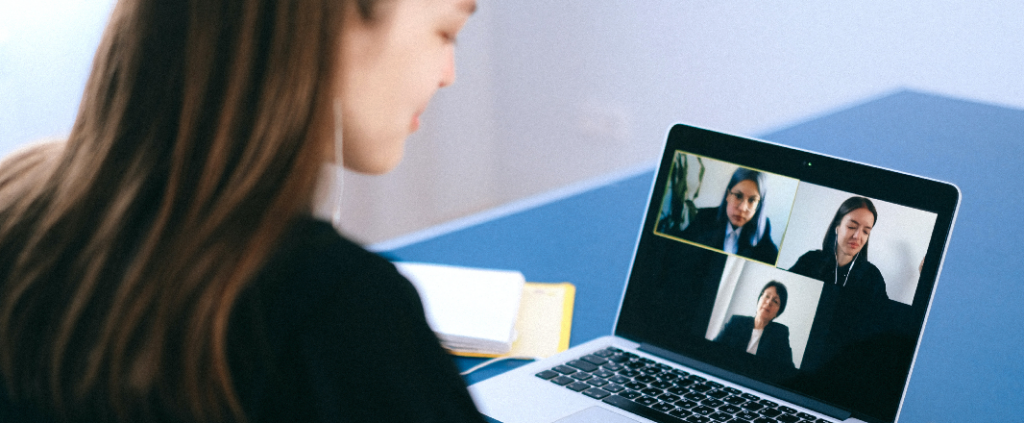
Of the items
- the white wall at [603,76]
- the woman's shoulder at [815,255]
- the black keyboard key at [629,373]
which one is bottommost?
the black keyboard key at [629,373]

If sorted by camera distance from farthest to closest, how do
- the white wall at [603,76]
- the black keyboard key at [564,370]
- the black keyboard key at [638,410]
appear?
1. the white wall at [603,76]
2. the black keyboard key at [564,370]
3. the black keyboard key at [638,410]

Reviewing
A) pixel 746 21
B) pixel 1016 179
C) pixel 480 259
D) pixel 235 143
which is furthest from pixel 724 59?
pixel 235 143

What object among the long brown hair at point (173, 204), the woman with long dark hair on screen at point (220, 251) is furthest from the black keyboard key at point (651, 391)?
the long brown hair at point (173, 204)

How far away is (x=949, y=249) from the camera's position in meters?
1.28

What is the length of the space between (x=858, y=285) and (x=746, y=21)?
6.71ft

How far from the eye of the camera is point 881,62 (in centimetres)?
263

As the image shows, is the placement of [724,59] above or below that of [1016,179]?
above

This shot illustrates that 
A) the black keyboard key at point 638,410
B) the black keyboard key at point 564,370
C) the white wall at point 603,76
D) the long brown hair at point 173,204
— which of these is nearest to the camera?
the long brown hair at point 173,204

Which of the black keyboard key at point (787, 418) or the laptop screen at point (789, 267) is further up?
the laptop screen at point (789, 267)

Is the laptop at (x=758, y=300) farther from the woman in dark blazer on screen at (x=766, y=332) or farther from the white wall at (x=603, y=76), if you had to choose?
the white wall at (x=603, y=76)

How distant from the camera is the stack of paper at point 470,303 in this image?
1056mm

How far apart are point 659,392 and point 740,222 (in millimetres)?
194

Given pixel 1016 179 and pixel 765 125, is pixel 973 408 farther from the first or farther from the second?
pixel 765 125

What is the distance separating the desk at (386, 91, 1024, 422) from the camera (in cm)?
100
